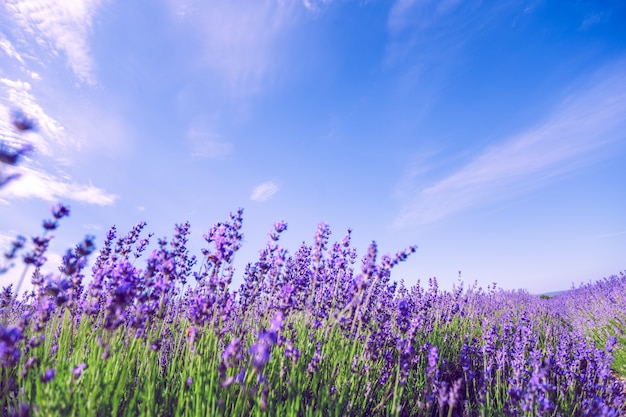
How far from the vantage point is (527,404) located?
3.02 m

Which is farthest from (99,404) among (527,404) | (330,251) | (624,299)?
(624,299)

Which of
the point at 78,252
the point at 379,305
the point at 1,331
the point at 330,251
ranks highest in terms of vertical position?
the point at 330,251

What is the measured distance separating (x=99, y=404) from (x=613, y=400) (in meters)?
5.27

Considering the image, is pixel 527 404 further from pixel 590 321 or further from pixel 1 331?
pixel 590 321

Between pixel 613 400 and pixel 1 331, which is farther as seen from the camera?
pixel 613 400

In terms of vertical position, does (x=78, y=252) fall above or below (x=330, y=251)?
below

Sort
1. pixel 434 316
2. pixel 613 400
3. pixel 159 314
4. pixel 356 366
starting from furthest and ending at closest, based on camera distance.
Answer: pixel 434 316 < pixel 613 400 < pixel 356 366 < pixel 159 314

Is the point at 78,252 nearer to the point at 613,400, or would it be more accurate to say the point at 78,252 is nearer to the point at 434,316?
the point at 613,400

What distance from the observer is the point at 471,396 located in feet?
15.2

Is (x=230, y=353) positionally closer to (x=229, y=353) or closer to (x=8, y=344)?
(x=229, y=353)

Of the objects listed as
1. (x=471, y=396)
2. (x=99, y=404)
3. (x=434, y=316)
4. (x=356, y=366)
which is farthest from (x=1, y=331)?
(x=434, y=316)

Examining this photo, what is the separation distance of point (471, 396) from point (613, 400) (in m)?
1.56

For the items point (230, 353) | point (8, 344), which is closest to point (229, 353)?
point (230, 353)

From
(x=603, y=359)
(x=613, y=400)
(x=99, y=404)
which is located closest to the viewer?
(x=99, y=404)
